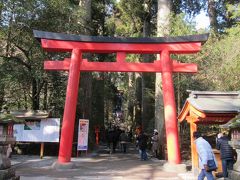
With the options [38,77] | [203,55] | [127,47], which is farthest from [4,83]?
[203,55]

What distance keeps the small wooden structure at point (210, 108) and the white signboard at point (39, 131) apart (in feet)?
20.1

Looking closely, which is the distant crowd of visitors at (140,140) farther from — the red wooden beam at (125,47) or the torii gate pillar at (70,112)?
the red wooden beam at (125,47)

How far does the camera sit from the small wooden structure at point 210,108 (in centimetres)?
1202

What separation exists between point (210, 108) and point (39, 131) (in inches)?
337

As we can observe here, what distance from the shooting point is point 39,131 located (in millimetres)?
17359

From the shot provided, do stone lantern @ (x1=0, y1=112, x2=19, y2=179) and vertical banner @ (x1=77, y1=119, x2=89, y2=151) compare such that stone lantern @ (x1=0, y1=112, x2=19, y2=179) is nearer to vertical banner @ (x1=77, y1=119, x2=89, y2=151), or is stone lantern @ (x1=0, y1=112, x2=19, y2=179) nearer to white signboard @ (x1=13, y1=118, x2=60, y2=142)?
white signboard @ (x1=13, y1=118, x2=60, y2=142)

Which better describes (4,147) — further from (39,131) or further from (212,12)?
(212,12)

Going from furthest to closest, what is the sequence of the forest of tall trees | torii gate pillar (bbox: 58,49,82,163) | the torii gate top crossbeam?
the forest of tall trees
the torii gate top crossbeam
torii gate pillar (bbox: 58,49,82,163)

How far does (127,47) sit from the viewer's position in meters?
15.9

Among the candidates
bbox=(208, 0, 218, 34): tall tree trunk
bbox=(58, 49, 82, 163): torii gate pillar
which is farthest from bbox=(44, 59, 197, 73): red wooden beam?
bbox=(208, 0, 218, 34): tall tree trunk

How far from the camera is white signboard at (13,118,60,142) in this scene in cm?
1722

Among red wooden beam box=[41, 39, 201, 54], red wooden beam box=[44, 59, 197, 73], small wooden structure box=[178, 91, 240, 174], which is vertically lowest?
small wooden structure box=[178, 91, 240, 174]

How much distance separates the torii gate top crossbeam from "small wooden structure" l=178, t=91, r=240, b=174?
2.84 meters

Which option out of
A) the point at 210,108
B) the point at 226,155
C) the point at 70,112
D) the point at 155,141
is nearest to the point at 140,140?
the point at 155,141
